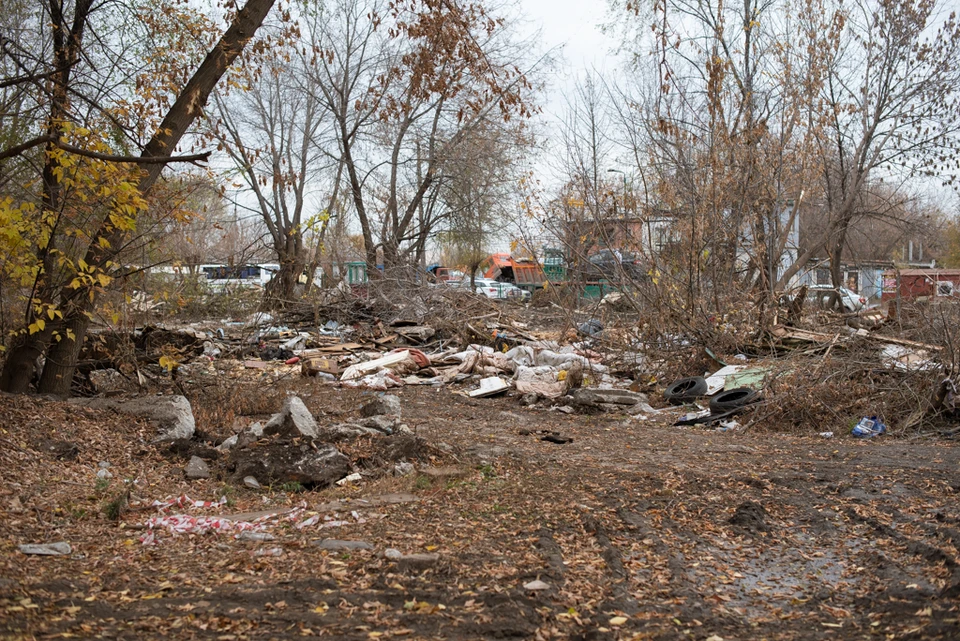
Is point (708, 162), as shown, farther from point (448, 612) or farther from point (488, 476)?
point (448, 612)

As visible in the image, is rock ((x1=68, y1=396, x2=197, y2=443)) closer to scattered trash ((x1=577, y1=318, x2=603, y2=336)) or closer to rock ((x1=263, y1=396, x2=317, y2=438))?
rock ((x1=263, y1=396, x2=317, y2=438))

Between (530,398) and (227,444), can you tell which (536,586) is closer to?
(227,444)

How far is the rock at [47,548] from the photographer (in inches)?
167

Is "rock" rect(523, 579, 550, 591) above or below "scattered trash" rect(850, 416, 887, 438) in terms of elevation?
above

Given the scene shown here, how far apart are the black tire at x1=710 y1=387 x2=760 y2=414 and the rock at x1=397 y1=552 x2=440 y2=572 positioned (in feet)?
21.3

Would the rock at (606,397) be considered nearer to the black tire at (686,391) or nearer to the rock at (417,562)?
the black tire at (686,391)

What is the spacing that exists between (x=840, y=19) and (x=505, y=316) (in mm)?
8707

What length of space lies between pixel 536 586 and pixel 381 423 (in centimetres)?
402

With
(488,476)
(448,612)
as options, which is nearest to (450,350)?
(488,476)

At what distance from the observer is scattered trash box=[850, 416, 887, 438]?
8.79m

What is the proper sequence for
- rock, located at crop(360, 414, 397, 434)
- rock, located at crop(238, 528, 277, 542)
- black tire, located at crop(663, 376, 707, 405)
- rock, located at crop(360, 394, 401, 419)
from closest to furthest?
1. rock, located at crop(238, 528, 277, 542)
2. rock, located at crop(360, 414, 397, 434)
3. rock, located at crop(360, 394, 401, 419)
4. black tire, located at crop(663, 376, 707, 405)

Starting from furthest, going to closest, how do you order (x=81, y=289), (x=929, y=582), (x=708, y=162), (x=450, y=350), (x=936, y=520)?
(x=450, y=350) < (x=708, y=162) < (x=81, y=289) < (x=936, y=520) < (x=929, y=582)

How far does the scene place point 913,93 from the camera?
18719 millimetres

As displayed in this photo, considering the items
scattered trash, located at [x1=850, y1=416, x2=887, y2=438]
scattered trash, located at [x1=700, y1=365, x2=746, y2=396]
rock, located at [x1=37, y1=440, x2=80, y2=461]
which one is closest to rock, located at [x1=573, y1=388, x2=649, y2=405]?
scattered trash, located at [x1=700, y1=365, x2=746, y2=396]
